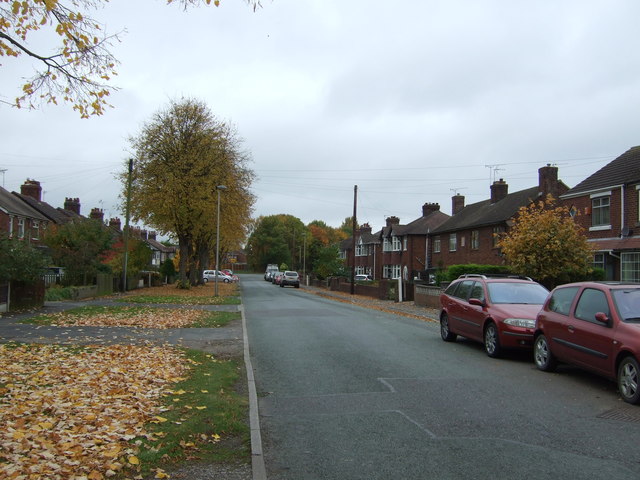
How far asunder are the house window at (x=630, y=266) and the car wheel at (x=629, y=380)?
17013mm

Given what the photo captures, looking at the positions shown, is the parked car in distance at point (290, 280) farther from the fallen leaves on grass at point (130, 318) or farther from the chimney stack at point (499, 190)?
the fallen leaves on grass at point (130, 318)

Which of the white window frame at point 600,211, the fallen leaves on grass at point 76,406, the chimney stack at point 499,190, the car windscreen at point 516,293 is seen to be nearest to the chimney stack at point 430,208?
the chimney stack at point 499,190

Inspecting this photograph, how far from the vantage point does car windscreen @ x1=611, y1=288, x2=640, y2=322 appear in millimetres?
7328

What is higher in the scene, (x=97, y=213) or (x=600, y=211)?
(x=97, y=213)

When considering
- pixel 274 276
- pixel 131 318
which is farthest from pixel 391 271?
pixel 131 318

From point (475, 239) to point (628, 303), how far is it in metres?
30.6

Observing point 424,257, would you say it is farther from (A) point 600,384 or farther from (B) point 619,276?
(A) point 600,384

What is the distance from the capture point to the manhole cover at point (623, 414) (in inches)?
240

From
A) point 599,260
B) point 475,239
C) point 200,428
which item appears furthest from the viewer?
point 475,239

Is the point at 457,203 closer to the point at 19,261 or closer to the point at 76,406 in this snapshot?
the point at 19,261

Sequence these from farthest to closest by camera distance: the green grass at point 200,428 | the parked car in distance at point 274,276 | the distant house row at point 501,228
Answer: the parked car in distance at point 274,276 < the distant house row at point 501,228 < the green grass at point 200,428

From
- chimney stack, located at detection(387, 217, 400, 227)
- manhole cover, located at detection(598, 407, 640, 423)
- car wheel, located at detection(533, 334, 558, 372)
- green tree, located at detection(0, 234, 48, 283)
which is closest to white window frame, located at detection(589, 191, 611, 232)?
car wheel, located at detection(533, 334, 558, 372)

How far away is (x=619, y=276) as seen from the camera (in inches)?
901

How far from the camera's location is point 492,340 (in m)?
10.4
